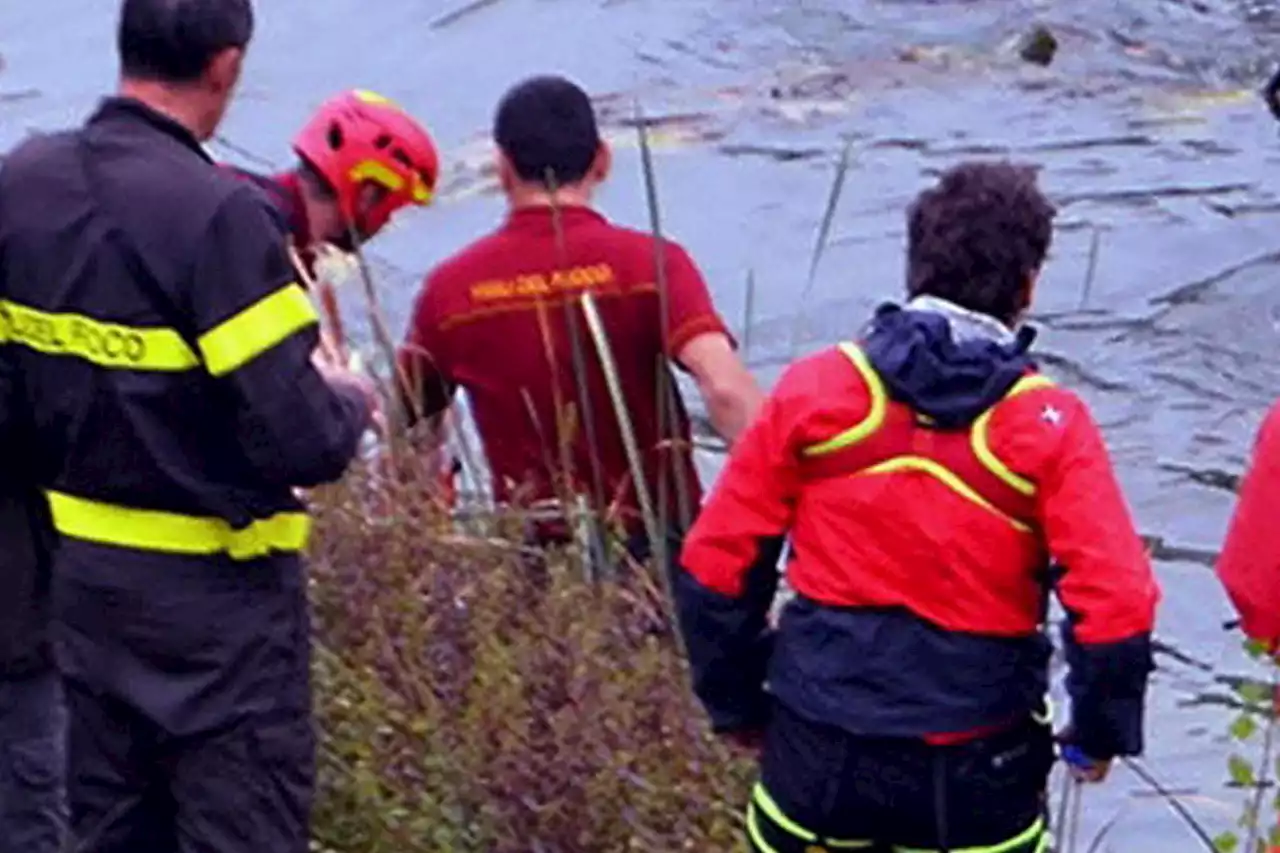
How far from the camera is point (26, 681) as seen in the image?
19.0 ft

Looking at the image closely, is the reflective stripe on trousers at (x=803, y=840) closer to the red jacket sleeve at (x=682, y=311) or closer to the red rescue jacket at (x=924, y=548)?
the red rescue jacket at (x=924, y=548)

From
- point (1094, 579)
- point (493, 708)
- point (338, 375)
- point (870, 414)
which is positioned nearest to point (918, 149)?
point (493, 708)

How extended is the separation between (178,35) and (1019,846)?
1.70m

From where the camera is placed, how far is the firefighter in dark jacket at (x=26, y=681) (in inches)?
219

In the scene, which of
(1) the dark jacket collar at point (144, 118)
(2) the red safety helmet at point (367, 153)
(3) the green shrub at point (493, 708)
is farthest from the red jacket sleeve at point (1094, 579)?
(2) the red safety helmet at point (367, 153)

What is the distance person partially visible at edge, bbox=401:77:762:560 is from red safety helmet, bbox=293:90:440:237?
21cm

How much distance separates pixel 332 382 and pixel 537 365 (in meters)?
1.50

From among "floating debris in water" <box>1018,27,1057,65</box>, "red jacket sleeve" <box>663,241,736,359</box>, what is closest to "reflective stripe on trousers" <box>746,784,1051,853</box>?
"red jacket sleeve" <box>663,241,736,359</box>

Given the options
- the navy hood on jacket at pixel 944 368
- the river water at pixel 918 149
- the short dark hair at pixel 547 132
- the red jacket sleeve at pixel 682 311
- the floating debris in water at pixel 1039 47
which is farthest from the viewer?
the floating debris in water at pixel 1039 47

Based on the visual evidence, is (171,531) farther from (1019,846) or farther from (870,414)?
(1019,846)

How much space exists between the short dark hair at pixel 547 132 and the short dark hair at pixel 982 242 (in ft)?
5.92

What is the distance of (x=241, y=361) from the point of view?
4.86 metres

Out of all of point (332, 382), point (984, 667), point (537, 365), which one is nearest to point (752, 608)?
point (984, 667)

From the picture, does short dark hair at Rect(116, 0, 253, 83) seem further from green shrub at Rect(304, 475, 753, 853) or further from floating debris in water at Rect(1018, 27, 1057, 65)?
floating debris in water at Rect(1018, 27, 1057, 65)
